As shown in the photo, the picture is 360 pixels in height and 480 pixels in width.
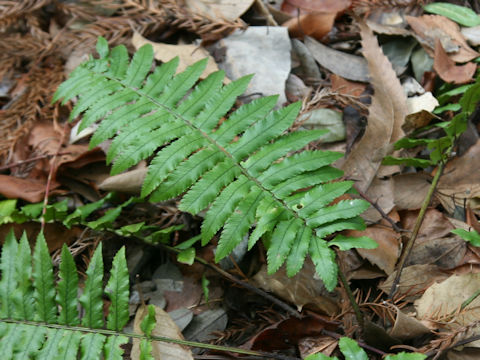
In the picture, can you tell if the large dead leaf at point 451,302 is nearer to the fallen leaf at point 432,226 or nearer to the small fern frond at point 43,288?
the fallen leaf at point 432,226

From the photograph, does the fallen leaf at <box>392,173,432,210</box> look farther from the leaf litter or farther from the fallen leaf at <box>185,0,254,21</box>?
the fallen leaf at <box>185,0,254,21</box>

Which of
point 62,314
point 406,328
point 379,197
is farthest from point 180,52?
point 406,328

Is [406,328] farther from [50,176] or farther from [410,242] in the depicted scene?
[50,176]

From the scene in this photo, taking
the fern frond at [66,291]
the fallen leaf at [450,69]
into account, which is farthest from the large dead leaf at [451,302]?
the fern frond at [66,291]

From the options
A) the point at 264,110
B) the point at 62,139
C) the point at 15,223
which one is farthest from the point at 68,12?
the point at 264,110

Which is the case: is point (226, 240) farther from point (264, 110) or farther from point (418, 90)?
point (418, 90)

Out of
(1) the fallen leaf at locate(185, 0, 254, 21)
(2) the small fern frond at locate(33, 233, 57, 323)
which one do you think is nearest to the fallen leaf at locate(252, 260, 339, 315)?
(2) the small fern frond at locate(33, 233, 57, 323)

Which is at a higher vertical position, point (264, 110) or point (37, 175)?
point (264, 110)
